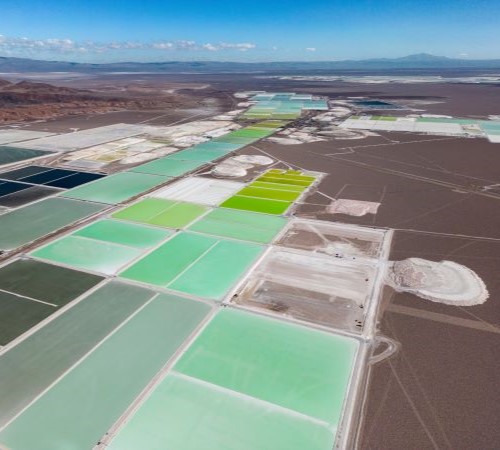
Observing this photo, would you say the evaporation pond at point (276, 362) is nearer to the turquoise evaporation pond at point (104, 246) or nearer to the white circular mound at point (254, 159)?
the turquoise evaporation pond at point (104, 246)

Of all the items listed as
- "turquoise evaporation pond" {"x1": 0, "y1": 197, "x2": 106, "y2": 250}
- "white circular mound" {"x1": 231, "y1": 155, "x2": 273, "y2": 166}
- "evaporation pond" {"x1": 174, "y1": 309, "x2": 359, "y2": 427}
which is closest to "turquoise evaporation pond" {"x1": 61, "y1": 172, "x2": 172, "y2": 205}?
"turquoise evaporation pond" {"x1": 0, "y1": 197, "x2": 106, "y2": 250}

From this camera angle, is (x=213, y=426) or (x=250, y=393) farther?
(x=250, y=393)

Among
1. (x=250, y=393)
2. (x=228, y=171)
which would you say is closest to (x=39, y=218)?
(x=228, y=171)

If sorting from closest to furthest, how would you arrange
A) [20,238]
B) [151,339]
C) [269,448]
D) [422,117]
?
1. [269,448]
2. [151,339]
3. [20,238]
4. [422,117]

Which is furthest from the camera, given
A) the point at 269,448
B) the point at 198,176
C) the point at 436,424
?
the point at 198,176

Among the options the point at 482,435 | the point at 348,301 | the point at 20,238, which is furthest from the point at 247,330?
the point at 20,238

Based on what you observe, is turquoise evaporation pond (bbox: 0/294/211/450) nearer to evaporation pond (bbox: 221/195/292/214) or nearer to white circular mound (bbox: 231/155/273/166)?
evaporation pond (bbox: 221/195/292/214)

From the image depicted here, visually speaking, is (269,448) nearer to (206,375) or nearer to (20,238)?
(206,375)

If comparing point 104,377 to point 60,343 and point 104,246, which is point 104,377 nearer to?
point 60,343
